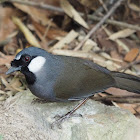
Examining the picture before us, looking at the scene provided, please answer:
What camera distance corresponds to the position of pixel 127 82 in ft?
11.7

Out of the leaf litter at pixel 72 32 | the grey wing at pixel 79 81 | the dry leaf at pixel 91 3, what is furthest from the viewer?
the dry leaf at pixel 91 3

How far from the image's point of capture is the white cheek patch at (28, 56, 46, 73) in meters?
3.25

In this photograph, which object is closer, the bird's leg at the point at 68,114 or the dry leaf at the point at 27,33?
the bird's leg at the point at 68,114

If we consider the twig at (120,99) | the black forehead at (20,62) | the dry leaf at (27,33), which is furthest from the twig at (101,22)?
the black forehead at (20,62)

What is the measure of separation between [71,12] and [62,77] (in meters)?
2.02

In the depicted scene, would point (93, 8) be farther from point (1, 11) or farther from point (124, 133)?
point (124, 133)

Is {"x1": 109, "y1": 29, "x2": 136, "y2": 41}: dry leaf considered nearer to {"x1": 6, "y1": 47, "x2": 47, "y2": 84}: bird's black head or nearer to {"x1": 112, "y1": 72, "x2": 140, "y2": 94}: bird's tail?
{"x1": 112, "y1": 72, "x2": 140, "y2": 94}: bird's tail

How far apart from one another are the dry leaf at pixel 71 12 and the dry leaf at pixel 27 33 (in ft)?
2.37

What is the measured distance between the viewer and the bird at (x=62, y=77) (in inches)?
128

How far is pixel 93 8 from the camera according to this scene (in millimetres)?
5344

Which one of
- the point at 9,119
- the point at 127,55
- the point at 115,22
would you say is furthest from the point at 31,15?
the point at 9,119

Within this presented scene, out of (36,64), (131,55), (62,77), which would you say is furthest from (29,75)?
(131,55)

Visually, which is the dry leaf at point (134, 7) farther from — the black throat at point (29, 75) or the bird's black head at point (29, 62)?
the black throat at point (29, 75)

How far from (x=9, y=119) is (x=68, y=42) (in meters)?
2.06
